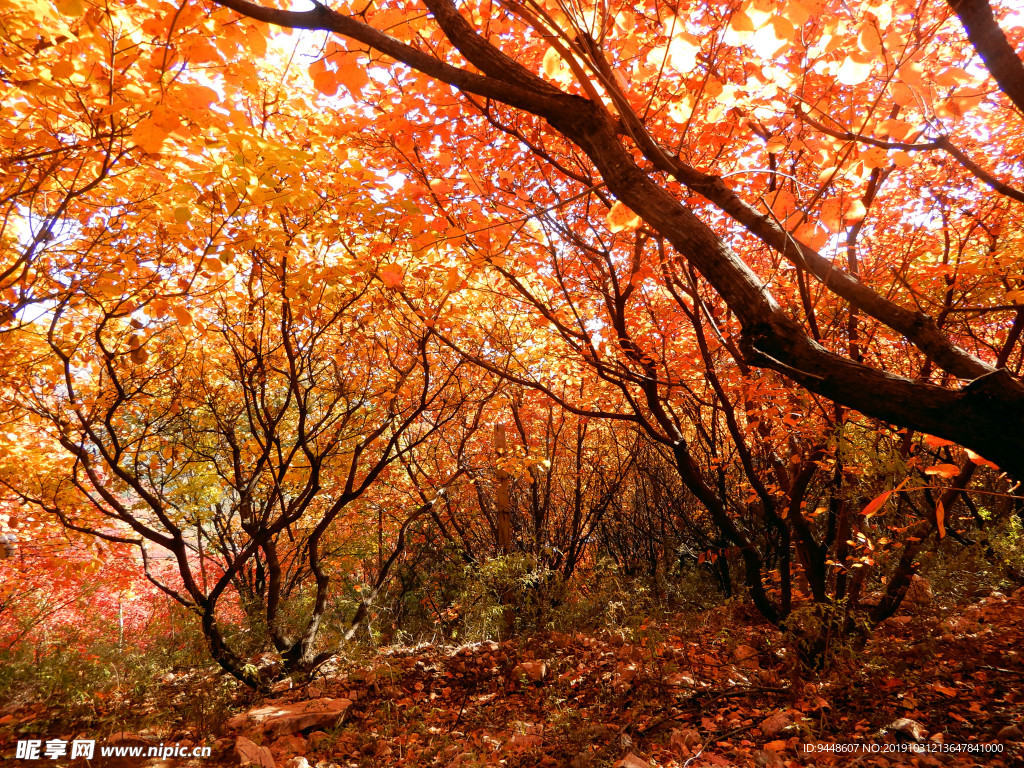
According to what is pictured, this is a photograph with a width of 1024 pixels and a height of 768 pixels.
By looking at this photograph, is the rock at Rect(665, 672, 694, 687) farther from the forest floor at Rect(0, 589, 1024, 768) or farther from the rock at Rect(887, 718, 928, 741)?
the rock at Rect(887, 718, 928, 741)

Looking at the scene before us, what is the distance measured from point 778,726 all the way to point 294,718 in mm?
2937

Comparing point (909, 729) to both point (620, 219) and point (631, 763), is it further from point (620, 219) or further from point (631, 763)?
point (620, 219)

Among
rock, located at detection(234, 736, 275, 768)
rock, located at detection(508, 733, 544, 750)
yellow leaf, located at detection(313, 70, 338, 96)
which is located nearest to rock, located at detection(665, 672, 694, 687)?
rock, located at detection(508, 733, 544, 750)

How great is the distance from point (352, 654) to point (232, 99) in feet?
14.0

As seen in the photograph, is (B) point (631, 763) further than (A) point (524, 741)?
No

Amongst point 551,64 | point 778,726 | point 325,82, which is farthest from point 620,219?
point 778,726

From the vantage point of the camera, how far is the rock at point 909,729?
2367 millimetres

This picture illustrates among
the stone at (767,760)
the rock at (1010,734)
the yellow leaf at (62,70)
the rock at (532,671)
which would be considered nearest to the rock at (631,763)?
the stone at (767,760)

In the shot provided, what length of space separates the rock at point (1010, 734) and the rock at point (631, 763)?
1616mm

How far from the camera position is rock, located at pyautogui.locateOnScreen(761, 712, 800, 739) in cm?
262

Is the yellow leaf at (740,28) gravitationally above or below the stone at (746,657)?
above

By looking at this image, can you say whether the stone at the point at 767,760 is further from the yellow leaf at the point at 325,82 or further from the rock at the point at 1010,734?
the yellow leaf at the point at 325,82

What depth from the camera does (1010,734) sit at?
7.47 ft

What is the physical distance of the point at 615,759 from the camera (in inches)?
104
